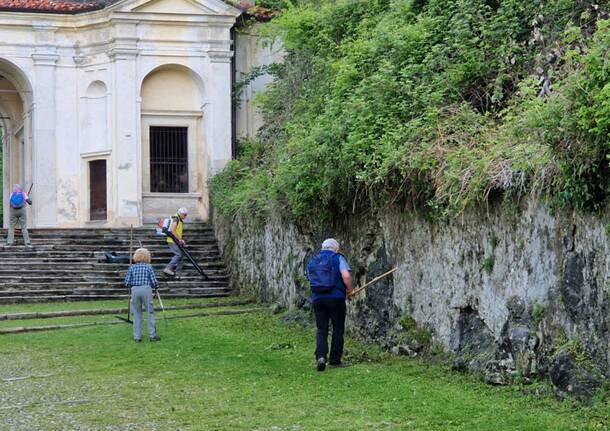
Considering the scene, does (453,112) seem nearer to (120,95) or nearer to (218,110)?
(218,110)

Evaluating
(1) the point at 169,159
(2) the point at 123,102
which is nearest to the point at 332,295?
(2) the point at 123,102

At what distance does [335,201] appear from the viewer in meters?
19.0

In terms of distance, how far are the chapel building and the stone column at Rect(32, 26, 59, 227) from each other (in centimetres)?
3

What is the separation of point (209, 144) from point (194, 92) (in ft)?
6.02

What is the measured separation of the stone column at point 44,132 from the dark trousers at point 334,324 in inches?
834

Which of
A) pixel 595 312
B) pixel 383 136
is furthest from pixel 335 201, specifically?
pixel 595 312

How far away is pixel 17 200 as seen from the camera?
30.3 m

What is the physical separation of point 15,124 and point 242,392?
96.8 ft

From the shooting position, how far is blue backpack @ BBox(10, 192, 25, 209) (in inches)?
1191

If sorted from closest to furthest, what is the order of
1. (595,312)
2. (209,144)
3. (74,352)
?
(595,312) → (74,352) → (209,144)

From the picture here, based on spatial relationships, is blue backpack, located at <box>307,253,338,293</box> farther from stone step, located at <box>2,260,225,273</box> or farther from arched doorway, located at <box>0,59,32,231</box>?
arched doorway, located at <box>0,59,32,231</box>

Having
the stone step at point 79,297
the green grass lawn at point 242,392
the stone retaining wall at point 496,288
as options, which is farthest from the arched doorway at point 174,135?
the green grass lawn at point 242,392

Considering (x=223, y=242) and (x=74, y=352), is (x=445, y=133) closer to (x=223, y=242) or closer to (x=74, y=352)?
(x=74, y=352)

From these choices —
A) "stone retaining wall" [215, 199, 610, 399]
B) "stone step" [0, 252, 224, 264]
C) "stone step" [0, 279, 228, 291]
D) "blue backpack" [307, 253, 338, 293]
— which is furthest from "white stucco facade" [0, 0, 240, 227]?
"blue backpack" [307, 253, 338, 293]
